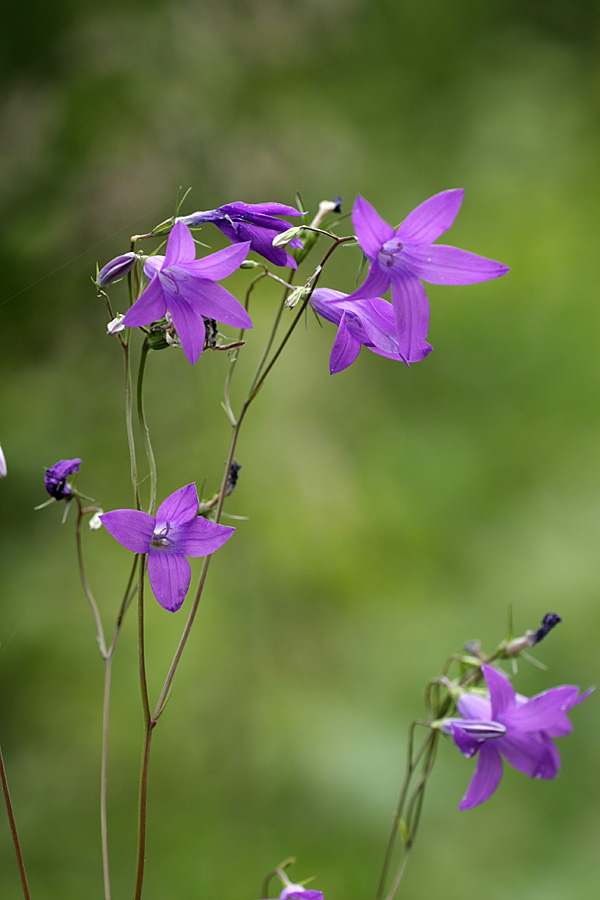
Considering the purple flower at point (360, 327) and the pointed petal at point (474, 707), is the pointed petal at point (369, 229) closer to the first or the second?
the purple flower at point (360, 327)

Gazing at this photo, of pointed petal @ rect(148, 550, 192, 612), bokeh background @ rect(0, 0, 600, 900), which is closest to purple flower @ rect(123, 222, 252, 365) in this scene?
pointed petal @ rect(148, 550, 192, 612)

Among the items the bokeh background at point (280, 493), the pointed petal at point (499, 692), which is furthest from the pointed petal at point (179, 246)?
the bokeh background at point (280, 493)

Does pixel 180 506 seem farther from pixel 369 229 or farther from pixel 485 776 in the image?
pixel 485 776

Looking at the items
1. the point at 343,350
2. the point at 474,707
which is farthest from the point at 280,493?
the point at 343,350

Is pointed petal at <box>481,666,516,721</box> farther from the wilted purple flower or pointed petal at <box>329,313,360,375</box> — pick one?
the wilted purple flower

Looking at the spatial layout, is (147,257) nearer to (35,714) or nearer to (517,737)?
(517,737)

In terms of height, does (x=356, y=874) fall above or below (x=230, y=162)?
below

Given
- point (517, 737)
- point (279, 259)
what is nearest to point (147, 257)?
point (279, 259)
